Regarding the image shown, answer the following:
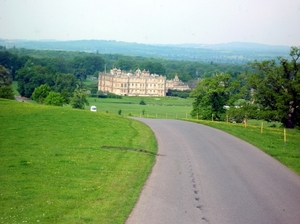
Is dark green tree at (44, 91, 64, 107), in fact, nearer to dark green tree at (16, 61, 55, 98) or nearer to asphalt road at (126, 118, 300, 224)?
dark green tree at (16, 61, 55, 98)

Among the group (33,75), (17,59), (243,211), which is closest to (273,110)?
(243,211)

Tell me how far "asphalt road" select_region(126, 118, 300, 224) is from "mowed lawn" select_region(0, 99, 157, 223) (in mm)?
672

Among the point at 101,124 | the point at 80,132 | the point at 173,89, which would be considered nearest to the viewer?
the point at 80,132

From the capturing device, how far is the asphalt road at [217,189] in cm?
1307

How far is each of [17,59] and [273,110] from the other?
4211 inches

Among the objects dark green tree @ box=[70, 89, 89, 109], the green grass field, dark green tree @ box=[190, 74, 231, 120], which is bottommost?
the green grass field

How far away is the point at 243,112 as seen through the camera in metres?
50.2

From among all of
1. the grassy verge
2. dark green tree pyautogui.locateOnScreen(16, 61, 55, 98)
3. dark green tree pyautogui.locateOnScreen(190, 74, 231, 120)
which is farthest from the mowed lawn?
dark green tree pyautogui.locateOnScreen(16, 61, 55, 98)

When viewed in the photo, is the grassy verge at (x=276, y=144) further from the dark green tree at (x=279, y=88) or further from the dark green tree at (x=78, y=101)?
the dark green tree at (x=78, y=101)

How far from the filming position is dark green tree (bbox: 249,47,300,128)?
153 ft

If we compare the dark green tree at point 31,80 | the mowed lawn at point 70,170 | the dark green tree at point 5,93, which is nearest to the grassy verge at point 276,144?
the mowed lawn at point 70,170

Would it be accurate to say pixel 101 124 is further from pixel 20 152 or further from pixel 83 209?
pixel 83 209

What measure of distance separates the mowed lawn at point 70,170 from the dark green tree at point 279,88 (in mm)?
19177

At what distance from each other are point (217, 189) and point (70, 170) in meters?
5.55
